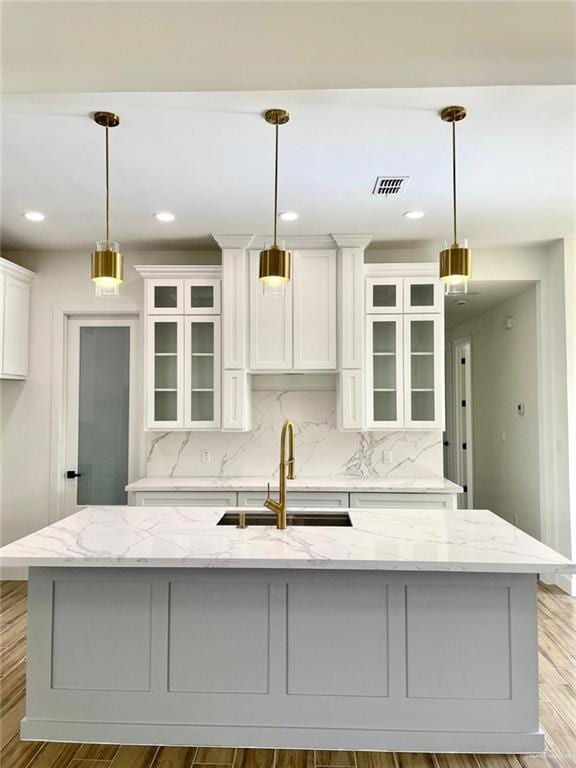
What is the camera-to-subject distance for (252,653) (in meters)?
2.20

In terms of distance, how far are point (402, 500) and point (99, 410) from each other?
2.63m

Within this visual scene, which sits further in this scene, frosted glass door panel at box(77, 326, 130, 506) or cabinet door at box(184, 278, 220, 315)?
frosted glass door panel at box(77, 326, 130, 506)

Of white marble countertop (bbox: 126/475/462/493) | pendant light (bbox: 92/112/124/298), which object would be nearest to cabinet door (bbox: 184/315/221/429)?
white marble countertop (bbox: 126/475/462/493)

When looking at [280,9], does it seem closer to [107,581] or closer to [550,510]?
[107,581]

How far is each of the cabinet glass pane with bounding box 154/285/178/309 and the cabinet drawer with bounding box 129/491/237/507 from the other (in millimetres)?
1454

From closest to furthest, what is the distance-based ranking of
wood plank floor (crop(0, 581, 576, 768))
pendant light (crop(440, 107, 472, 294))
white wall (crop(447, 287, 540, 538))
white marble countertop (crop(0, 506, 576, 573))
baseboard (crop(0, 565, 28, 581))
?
white marble countertop (crop(0, 506, 576, 573)) < wood plank floor (crop(0, 581, 576, 768)) < pendant light (crop(440, 107, 472, 294)) < baseboard (crop(0, 565, 28, 581)) < white wall (crop(447, 287, 540, 538))

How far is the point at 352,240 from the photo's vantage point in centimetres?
407

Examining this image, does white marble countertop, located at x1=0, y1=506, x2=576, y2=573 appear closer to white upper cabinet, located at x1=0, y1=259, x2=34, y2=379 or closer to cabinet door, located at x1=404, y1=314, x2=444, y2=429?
cabinet door, located at x1=404, y1=314, x2=444, y2=429

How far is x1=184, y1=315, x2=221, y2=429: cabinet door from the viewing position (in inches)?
166

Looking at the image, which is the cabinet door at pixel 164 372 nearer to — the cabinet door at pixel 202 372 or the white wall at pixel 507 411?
the cabinet door at pixel 202 372

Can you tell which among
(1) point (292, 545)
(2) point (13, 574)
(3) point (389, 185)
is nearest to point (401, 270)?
(3) point (389, 185)

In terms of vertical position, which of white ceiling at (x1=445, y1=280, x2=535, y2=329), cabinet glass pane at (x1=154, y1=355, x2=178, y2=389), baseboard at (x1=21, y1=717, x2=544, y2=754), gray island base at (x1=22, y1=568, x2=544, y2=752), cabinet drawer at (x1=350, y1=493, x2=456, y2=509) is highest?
white ceiling at (x1=445, y1=280, x2=535, y2=329)

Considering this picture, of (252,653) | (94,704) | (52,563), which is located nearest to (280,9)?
(52,563)

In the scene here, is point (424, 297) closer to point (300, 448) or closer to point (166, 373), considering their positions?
point (300, 448)
